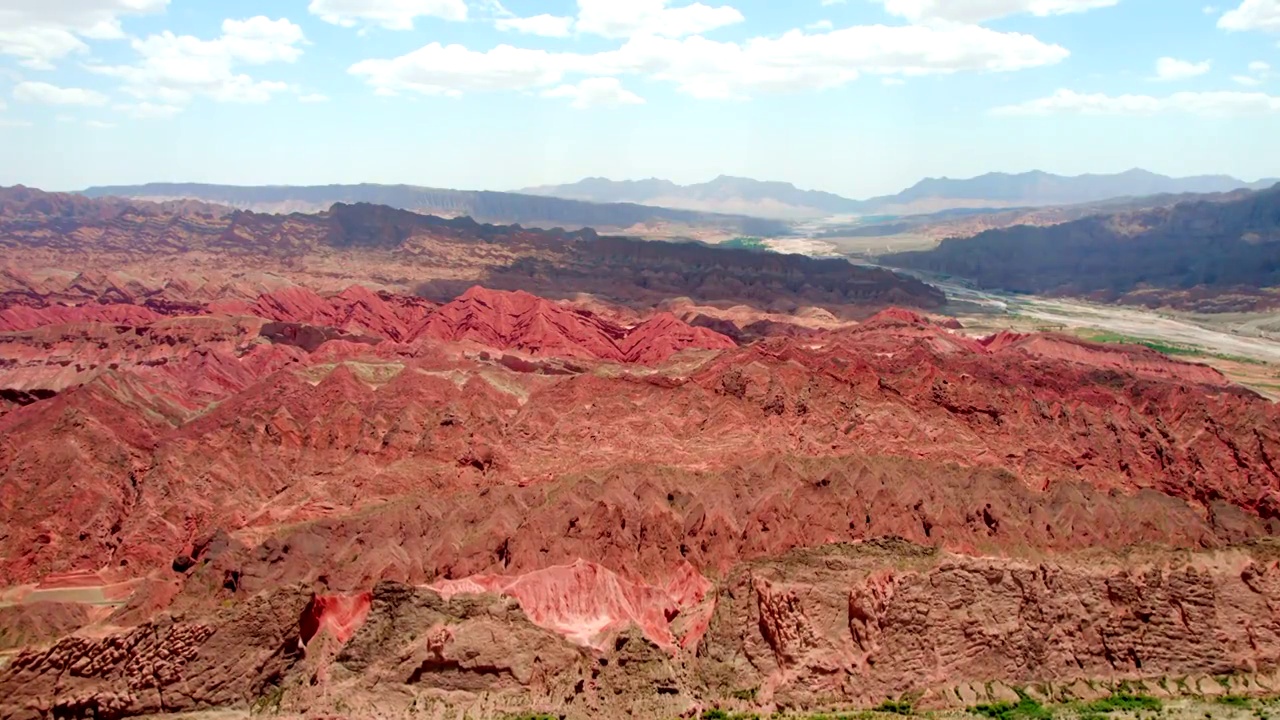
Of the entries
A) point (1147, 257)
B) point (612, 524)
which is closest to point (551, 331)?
point (612, 524)

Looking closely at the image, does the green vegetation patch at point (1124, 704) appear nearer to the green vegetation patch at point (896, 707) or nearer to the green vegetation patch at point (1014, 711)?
the green vegetation patch at point (1014, 711)

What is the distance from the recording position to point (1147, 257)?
157 m

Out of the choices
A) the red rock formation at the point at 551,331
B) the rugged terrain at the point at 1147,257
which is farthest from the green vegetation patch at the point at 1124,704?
the rugged terrain at the point at 1147,257

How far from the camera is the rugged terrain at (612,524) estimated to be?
1008 inches

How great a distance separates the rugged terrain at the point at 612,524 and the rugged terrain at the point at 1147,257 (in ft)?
222

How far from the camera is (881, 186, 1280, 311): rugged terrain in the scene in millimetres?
134750

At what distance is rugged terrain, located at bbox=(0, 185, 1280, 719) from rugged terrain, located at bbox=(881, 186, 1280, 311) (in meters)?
67.8

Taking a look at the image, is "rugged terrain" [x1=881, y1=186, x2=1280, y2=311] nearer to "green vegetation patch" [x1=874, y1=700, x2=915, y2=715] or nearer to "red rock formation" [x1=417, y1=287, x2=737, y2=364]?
"red rock formation" [x1=417, y1=287, x2=737, y2=364]

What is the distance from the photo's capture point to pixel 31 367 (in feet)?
223

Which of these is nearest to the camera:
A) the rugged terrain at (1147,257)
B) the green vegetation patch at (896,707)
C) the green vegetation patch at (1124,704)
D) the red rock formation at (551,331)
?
the green vegetation patch at (896,707)

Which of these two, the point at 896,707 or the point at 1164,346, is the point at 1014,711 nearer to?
the point at 896,707

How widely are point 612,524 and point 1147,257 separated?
147 meters

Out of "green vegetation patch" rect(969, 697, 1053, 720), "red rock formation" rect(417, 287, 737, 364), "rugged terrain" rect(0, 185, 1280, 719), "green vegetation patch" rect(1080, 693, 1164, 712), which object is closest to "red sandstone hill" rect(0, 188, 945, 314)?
"red rock formation" rect(417, 287, 737, 364)

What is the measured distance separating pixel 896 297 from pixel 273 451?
320 ft
